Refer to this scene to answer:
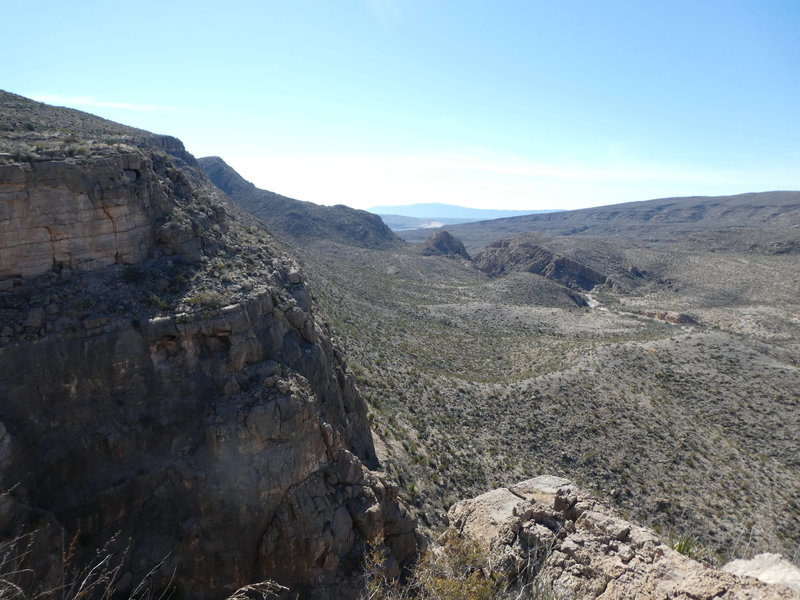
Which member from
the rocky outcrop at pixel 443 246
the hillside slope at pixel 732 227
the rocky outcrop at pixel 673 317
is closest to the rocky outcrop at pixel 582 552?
the rocky outcrop at pixel 673 317

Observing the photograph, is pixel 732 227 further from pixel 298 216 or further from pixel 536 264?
pixel 298 216

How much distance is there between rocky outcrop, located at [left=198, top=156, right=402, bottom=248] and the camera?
306 feet

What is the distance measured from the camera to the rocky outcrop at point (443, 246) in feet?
361

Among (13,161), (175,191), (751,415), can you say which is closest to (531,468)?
(751,415)

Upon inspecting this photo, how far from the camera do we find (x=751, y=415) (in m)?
33.1

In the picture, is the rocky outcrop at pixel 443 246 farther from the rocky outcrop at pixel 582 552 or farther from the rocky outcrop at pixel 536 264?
the rocky outcrop at pixel 582 552

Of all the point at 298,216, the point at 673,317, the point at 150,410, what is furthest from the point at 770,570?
the point at 298,216

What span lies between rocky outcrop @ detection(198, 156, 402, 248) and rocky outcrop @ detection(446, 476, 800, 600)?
77.4m

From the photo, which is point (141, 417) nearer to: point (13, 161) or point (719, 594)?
point (13, 161)

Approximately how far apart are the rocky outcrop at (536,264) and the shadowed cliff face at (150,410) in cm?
8631

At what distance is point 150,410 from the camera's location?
1223cm

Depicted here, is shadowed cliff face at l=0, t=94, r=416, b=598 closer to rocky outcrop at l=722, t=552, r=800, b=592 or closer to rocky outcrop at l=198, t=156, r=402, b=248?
rocky outcrop at l=722, t=552, r=800, b=592

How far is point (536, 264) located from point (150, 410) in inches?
3676

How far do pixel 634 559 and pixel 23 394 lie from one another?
15.4m
